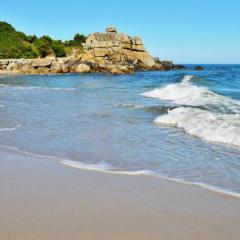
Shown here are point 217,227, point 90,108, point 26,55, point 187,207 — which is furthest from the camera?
point 26,55

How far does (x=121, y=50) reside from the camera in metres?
81.4

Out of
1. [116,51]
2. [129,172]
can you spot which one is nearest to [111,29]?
[116,51]

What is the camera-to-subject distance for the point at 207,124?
10.7 metres

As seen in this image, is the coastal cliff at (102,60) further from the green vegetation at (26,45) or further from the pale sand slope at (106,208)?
the pale sand slope at (106,208)

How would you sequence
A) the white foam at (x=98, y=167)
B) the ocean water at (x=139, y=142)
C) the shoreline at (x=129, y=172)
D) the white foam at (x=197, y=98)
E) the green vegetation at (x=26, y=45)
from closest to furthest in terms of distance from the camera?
the shoreline at (x=129, y=172)
the white foam at (x=98, y=167)
the ocean water at (x=139, y=142)
the white foam at (x=197, y=98)
the green vegetation at (x=26, y=45)

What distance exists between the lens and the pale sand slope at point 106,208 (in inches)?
155

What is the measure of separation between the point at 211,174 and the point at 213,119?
15.6 feet

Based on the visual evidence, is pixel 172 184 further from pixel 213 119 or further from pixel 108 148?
pixel 213 119

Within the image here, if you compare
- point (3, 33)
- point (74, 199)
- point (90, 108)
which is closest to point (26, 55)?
point (3, 33)

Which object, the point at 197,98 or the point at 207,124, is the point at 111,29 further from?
the point at 207,124

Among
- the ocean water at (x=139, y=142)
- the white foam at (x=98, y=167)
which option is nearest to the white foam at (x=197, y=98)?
the ocean water at (x=139, y=142)

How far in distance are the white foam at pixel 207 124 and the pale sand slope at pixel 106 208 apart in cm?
367

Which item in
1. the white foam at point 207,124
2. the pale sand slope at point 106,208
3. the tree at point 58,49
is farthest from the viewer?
the tree at point 58,49

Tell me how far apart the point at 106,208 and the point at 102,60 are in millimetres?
74888
